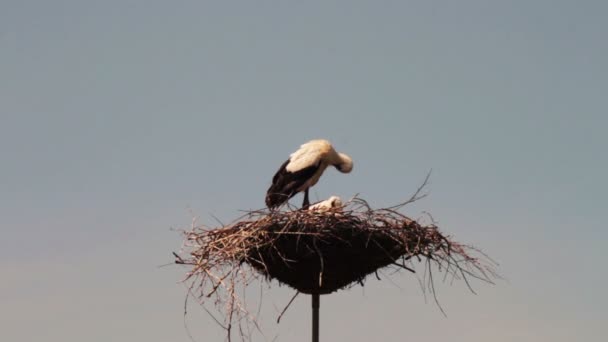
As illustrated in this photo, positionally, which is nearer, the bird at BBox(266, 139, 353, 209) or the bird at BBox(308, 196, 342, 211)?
the bird at BBox(308, 196, 342, 211)

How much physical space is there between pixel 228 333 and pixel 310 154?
7.48 ft

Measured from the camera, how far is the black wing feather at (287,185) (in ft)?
25.6

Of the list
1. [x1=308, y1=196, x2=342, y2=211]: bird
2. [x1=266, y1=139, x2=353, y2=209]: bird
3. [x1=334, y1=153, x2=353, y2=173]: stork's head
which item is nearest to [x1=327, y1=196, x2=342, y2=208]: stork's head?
[x1=308, y1=196, x2=342, y2=211]: bird

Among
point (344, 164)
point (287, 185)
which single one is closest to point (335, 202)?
point (287, 185)

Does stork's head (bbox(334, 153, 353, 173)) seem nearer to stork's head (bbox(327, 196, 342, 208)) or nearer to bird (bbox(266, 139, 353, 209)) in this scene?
bird (bbox(266, 139, 353, 209))

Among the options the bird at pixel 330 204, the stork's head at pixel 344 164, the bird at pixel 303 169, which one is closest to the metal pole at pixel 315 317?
the bird at pixel 330 204

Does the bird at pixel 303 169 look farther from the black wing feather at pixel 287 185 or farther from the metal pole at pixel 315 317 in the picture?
the metal pole at pixel 315 317

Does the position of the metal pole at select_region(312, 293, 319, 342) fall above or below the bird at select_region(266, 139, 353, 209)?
below

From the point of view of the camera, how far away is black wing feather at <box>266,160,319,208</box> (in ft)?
25.6

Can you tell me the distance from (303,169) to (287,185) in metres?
0.17

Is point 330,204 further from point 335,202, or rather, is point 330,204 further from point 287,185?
point 287,185

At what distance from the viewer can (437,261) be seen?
6.69 meters

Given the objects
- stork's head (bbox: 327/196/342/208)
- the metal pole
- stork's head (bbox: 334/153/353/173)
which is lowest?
the metal pole

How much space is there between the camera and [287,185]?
7.80 meters
